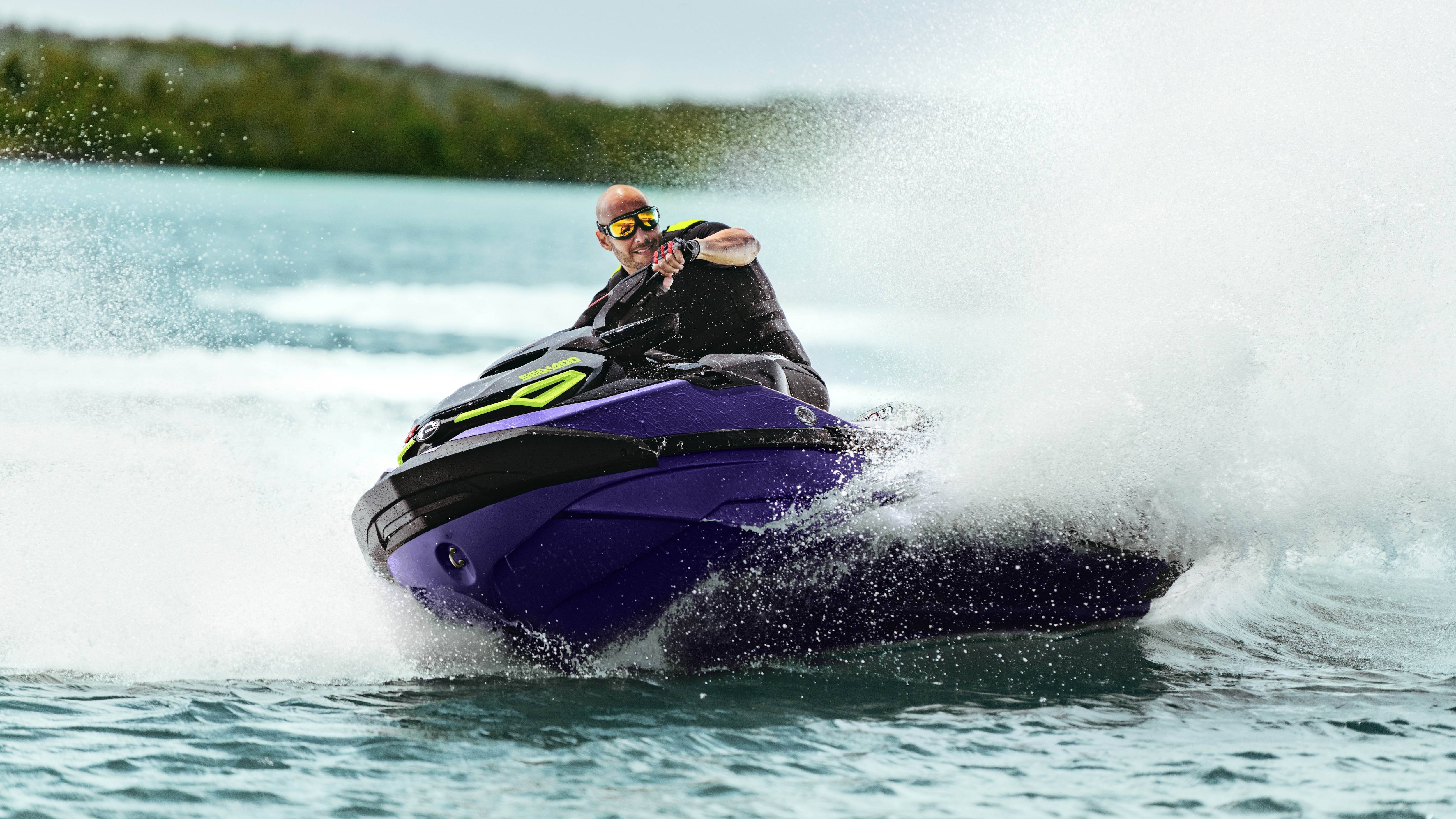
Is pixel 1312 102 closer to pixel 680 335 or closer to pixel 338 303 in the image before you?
pixel 680 335

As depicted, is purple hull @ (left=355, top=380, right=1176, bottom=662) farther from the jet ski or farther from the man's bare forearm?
the man's bare forearm

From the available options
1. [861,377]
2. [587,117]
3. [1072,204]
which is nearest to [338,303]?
[861,377]

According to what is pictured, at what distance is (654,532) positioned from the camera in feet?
12.4

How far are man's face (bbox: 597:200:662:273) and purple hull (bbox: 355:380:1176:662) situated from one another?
0.82 m

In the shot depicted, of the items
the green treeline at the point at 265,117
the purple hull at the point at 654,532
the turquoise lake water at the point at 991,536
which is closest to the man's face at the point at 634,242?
the purple hull at the point at 654,532

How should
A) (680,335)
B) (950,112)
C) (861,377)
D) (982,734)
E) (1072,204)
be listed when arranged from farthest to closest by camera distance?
(861,377) < (950,112) < (1072,204) < (680,335) < (982,734)

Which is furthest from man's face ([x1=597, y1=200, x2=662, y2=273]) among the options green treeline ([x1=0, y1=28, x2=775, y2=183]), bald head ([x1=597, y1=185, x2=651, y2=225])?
green treeline ([x1=0, y1=28, x2=775, y2=183])

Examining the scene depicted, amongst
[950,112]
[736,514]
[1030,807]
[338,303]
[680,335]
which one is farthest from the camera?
[338,303]

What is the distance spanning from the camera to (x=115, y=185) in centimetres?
4891

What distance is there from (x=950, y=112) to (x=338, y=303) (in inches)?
446

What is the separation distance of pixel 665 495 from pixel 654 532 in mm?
118

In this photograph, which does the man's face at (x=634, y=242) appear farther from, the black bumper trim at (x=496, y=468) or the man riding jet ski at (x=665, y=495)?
the black bumper trim at (x=496, y=468)

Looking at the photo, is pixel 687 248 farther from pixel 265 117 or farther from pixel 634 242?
pixel 265 117

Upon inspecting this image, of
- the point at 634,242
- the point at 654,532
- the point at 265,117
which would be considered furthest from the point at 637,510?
the point at 265,117
